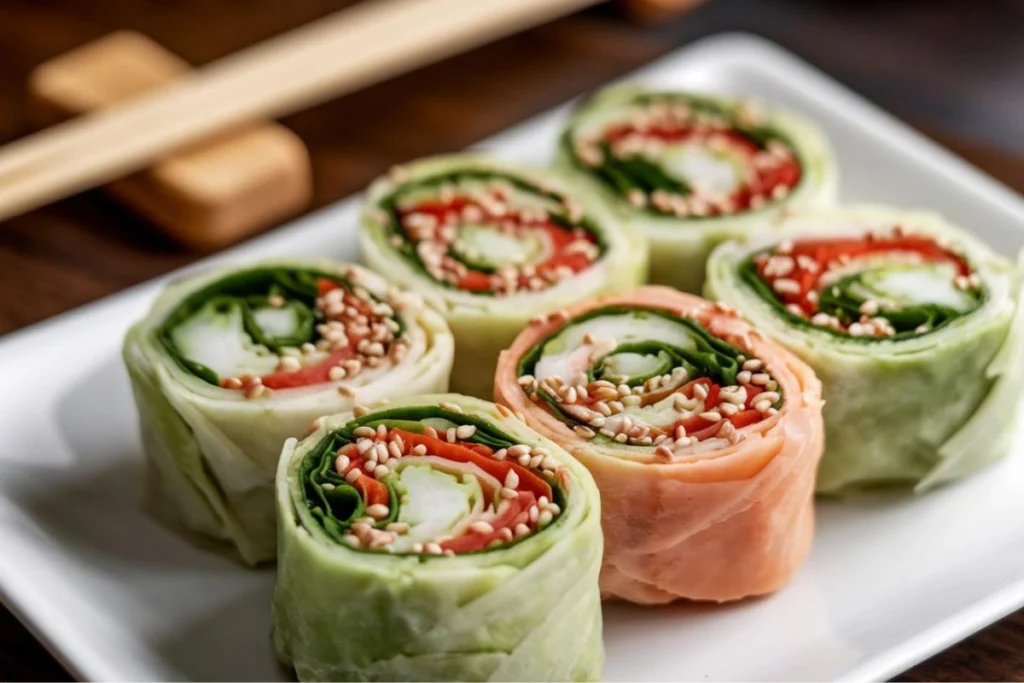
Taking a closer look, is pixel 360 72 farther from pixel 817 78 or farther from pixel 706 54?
pixel 817 78

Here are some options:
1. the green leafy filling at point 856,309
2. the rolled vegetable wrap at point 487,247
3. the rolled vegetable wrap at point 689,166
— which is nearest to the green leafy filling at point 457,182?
the rolled vegetable wrap at point 487,247

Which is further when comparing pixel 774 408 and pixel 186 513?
pixel 186 513

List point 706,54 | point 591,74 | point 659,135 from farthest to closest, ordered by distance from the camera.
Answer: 1. point 591,74
2. point 706,54
3. point 659,135

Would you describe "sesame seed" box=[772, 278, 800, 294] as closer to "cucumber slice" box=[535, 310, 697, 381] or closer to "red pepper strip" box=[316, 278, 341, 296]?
"cucumber slice" box=[535, 310, 697, 381]

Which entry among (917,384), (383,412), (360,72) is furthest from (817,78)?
(383,412)

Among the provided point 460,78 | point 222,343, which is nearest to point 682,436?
point 222,343
